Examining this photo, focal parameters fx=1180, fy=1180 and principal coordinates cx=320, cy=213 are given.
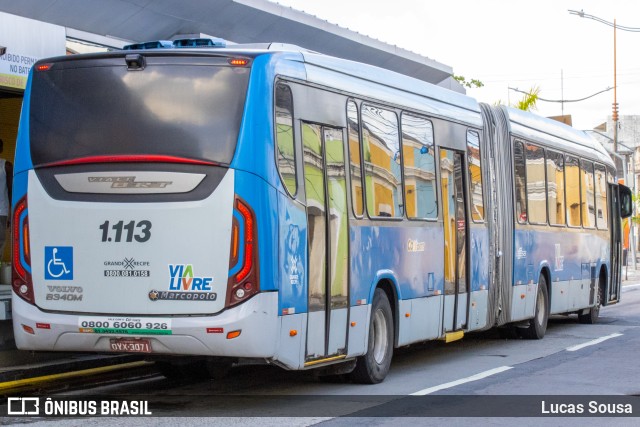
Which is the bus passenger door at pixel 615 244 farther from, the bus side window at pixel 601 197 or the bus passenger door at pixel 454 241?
the bus passenger door at pixel 454 241

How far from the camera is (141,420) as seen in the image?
33.0ft

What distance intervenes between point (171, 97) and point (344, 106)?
2.23 meters

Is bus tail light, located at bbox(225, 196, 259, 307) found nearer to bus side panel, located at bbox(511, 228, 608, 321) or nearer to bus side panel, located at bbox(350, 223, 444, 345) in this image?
bus side panel, located at bbox(350, 223, 444, 345)

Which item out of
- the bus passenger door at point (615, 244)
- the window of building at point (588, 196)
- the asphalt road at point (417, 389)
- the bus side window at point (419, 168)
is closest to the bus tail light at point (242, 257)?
the asphalt road at point (417, 389)

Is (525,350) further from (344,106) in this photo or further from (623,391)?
(344,106)

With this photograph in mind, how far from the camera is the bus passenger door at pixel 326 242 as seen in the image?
11039 millimetres

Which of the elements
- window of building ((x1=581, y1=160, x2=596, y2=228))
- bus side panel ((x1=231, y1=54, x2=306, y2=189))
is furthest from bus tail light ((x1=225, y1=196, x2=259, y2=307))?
A: window of building ((x1=581, y1=160, x2=596, y2=228))

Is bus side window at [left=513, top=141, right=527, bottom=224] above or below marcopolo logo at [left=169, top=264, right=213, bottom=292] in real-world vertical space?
above

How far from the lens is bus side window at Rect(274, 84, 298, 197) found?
34.7 ft

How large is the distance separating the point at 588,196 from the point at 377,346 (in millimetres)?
10263

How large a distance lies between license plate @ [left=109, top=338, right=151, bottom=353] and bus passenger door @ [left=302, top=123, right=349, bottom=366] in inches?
60.8

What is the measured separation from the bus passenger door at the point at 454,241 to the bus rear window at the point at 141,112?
4.99 metres

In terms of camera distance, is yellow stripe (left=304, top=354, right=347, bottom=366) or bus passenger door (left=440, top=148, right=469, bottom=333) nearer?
yellow stripe (left=304, top=354, right=347, bottom=366)

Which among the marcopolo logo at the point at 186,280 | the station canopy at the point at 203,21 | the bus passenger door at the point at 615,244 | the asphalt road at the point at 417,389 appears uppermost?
the station canopy at the point at 203,21
